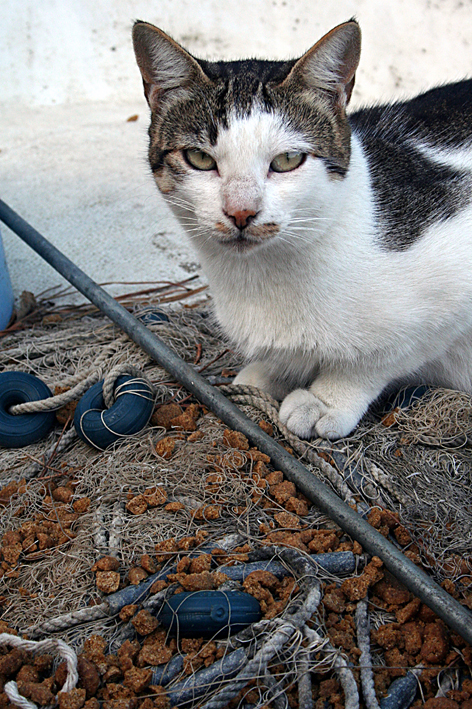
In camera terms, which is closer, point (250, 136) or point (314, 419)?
point (250, 136)

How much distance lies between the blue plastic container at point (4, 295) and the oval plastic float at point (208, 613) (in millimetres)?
1526

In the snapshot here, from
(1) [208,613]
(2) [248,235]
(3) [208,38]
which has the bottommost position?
(1) [208,613]

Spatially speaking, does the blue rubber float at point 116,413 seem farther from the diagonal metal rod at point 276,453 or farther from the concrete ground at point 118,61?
the concrete ground at point 118,61

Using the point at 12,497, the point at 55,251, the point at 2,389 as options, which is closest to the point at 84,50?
the point at 55,251

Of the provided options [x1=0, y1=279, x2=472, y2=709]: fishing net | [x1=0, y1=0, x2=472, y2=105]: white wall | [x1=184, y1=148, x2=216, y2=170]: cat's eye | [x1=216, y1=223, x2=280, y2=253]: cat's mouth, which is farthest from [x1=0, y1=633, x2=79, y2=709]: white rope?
[x1=0, y1=0, x2=472, y2=105]: white wall

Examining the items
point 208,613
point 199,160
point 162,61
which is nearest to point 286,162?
point 199,160

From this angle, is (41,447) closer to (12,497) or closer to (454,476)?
(12,497)

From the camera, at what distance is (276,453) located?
163 centimetres

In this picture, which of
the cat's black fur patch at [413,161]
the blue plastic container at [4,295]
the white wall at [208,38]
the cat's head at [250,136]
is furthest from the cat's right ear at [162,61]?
the white wall at [208,38]

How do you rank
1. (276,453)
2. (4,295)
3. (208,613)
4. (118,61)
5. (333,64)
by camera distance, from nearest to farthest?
(208,613)
(333,64)
(276,453)
(4,295)
(118,61)

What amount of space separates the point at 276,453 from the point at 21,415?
0.79 m

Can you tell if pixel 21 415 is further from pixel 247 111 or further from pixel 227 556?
pixel 247 111

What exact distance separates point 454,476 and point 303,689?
738 millimetres

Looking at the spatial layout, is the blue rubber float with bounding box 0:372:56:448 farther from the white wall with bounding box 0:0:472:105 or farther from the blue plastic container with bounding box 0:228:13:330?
the white wall with bounding box 0:0:472:105
